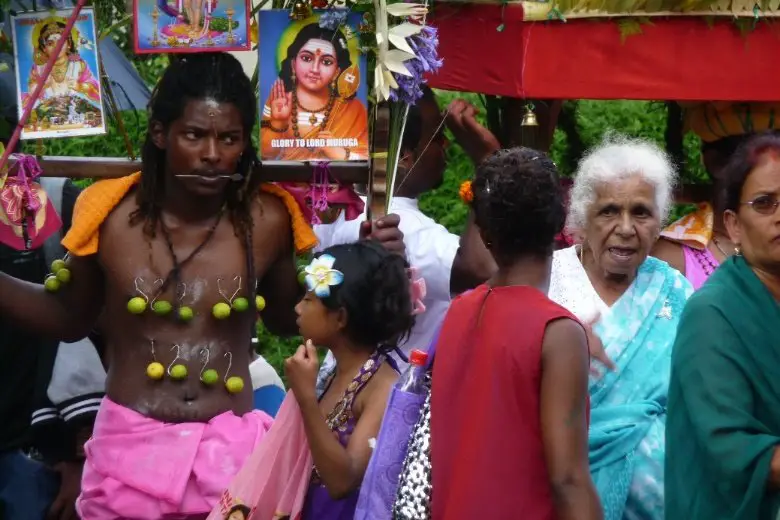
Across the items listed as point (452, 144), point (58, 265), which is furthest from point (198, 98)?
point (452, 144)

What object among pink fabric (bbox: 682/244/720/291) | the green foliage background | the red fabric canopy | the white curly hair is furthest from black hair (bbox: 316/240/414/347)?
the green foliage background

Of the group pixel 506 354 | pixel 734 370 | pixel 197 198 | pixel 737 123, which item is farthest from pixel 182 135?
pixel 737 123

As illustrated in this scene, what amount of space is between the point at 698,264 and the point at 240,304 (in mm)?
1994

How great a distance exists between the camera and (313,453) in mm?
4152

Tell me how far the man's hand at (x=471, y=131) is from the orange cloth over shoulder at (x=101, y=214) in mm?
1166

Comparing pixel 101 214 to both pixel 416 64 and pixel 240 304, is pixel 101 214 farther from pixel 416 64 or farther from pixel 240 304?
pixel 416 64

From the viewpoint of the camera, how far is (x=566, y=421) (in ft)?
12.0

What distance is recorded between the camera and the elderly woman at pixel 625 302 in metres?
4.76

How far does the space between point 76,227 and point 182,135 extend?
0.46 m

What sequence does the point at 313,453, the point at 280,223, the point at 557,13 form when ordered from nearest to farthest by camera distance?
the point at 313,453 → the point at 280,223 → the point at 557,13

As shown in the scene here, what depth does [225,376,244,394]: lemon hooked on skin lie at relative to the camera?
15.6ft

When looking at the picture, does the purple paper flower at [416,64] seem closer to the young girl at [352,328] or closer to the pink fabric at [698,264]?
the young girl at [352,328]

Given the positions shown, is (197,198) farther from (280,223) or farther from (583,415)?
(583,415)

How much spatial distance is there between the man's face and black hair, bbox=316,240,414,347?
0.49 metres
